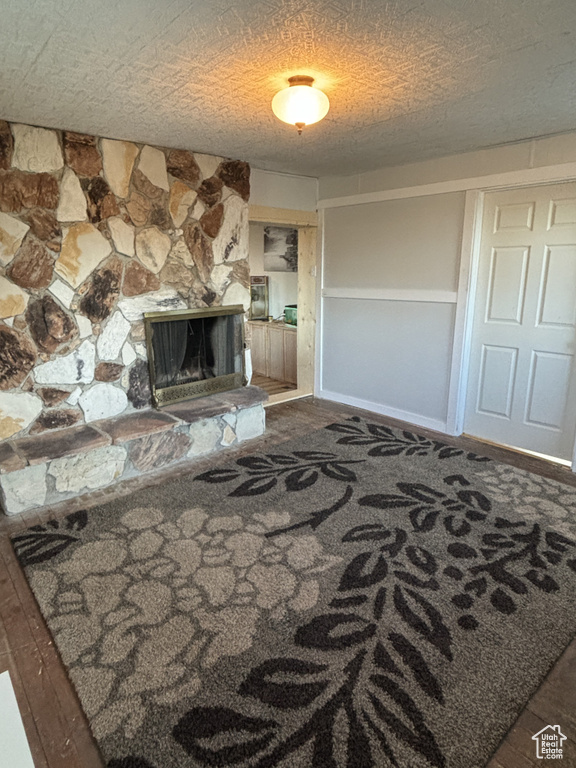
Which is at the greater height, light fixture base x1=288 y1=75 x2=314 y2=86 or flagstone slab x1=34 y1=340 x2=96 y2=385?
light fixture base x1=288 y1=75 x2=314 y2=86

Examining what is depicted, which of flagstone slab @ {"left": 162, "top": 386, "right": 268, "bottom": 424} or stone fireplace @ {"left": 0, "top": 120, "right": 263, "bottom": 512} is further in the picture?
flagstone slab @ {"left": 162, "top": 386, "right": 268, "bottom": 424}

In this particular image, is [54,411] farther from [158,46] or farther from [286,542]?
[158,46]

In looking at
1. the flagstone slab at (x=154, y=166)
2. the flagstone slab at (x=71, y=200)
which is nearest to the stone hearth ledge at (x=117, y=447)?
the flagstone slab at (x=71, y=200)

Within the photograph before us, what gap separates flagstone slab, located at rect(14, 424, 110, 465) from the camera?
2.64 meters

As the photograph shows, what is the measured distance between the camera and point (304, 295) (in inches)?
189

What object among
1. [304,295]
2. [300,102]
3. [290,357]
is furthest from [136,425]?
[290,357]

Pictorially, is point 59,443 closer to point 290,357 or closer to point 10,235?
point 10,235

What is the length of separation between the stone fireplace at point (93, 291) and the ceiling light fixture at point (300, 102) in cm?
Answer: 150

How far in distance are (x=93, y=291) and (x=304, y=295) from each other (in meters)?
2.33

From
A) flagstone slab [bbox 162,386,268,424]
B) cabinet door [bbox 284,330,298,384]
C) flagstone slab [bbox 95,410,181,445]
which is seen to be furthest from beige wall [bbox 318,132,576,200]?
flagstone slab [bbox 95,410,181,445]

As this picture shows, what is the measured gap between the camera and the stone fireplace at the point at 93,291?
2713 mm

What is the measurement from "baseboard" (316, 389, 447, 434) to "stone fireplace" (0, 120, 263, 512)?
1.34 m

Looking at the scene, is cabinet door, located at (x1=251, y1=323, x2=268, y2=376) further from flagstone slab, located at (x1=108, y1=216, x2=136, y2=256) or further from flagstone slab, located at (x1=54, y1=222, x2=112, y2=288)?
flagstone slab, located at (x1=54, y1=222, x2=112, y2=288)

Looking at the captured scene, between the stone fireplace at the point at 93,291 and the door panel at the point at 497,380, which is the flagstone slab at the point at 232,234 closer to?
the stone fireplace at the point at 93,291
